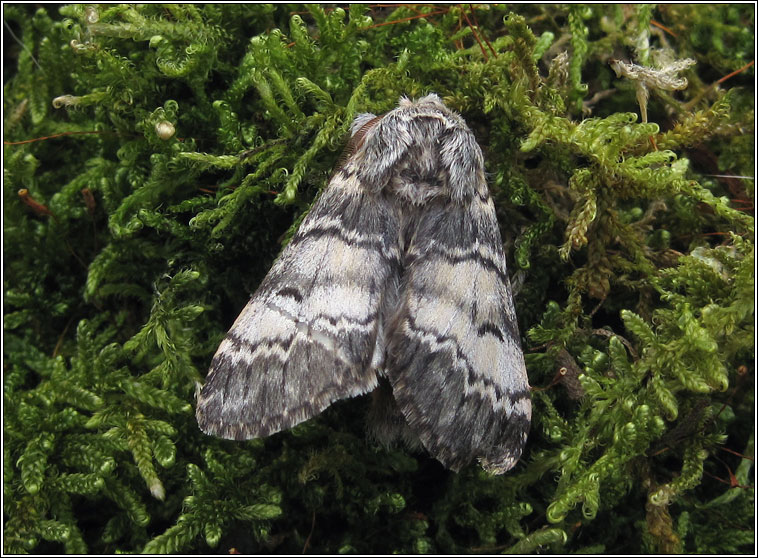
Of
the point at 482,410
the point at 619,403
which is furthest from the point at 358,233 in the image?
the point at 619,403

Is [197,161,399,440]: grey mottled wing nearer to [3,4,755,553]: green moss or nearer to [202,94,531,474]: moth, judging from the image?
[202,94,531,474]: moth

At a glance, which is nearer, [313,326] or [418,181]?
[313,326]

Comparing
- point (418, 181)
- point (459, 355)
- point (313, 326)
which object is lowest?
point (459, 355)

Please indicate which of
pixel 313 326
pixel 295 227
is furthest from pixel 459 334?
pixel 295 227

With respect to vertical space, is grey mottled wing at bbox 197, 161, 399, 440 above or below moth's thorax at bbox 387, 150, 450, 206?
below

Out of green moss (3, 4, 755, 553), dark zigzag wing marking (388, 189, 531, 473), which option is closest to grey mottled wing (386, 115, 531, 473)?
dark zigzag wing marking (388, 189, 531, 473)

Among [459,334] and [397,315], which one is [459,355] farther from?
[397,315]

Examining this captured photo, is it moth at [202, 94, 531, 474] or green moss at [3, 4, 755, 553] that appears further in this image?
green moss at [3, 4, 755, 553]

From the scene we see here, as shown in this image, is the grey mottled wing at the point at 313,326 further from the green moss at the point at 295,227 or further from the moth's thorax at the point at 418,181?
the green moss at the point at 295,227
